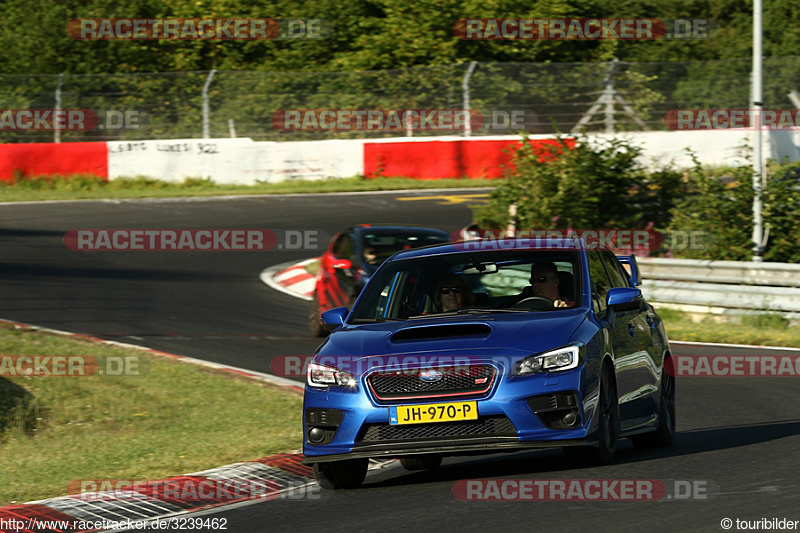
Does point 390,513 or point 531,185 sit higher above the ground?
point 531,185

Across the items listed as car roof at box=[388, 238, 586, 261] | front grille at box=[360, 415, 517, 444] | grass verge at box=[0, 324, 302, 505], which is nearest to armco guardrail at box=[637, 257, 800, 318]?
grass verge at box=[0, 324, 302, 505]

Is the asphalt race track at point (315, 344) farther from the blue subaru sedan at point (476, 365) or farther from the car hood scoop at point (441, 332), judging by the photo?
the car hood scoop at point (441, 332)

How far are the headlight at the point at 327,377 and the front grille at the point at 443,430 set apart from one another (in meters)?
0.32

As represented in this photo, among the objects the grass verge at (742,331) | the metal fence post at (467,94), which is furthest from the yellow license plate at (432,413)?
the metal fence post at (467,94)

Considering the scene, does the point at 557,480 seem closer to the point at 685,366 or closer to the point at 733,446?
the point at 733,446

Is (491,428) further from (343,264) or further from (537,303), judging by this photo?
(343,264)

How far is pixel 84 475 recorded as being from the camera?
8852 mm

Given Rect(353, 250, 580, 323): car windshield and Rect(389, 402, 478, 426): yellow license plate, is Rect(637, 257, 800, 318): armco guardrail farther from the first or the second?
Rect(389, 402, 478, 426): yellow license plate

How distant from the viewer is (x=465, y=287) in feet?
28.4

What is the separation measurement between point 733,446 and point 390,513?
3.01m

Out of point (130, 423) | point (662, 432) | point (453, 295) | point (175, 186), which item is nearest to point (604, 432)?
point (453, 295)

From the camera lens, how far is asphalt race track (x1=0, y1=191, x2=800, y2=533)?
6766 millimetres

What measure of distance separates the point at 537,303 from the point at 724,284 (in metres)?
9.28

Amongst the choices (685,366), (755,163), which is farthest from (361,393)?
(755,163)
